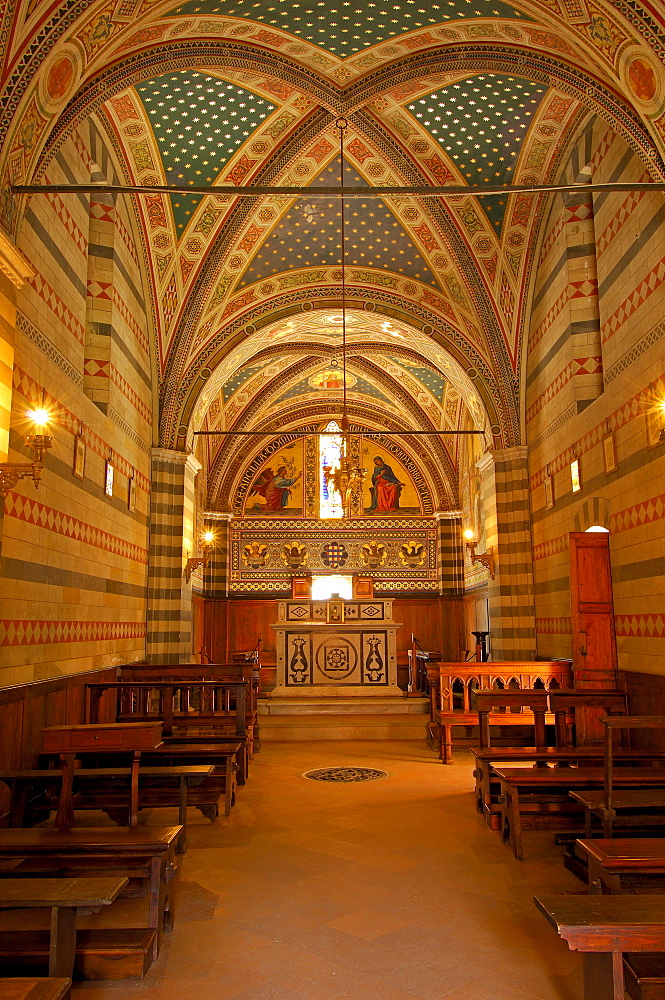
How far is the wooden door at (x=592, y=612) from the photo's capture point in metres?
9.91

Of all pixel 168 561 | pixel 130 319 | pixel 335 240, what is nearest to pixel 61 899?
pixel 130 319

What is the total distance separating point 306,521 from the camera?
82.0 feet

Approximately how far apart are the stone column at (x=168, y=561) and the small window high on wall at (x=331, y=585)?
9268mm

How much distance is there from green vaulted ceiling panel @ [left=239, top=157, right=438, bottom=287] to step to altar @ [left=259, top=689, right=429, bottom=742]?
8438 millimetres

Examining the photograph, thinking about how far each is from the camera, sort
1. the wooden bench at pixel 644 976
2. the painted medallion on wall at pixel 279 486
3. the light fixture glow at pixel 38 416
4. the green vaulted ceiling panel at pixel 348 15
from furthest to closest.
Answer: the painted medallion on wall at pixel 279 486 → the green vaulted ceiling panel at pixel 348 15 → the light fixture glow at pixel 38 416 → the wooden bench at pixel 644 976

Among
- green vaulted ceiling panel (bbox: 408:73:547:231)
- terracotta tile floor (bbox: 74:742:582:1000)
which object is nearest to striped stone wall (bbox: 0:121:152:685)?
terracotta tile floor (bbox: 74:742:582:1000)

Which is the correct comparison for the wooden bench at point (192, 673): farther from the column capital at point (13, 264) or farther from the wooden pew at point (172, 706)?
the column capital at point (13, 264)

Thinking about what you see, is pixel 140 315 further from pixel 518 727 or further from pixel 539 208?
pixel 518 727

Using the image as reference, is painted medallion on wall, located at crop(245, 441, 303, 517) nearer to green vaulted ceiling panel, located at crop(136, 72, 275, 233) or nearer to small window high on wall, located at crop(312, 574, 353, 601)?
small window high on wall, located at crop(312, 574, 353, 601)

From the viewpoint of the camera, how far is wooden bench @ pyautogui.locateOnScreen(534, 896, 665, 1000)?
326 centimetres

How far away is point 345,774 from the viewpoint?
1035 centimetres

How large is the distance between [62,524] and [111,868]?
5229 millimetres

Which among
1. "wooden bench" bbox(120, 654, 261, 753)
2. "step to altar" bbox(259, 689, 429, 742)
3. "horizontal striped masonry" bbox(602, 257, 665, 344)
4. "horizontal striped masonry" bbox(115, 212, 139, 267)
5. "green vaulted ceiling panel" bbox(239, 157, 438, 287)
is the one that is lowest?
"step to altar" bbox(259, 689, 429, 742)

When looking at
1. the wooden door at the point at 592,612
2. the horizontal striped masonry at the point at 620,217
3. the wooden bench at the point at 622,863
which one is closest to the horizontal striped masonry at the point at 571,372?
the horizontal striped masonry at the point at 620,217
